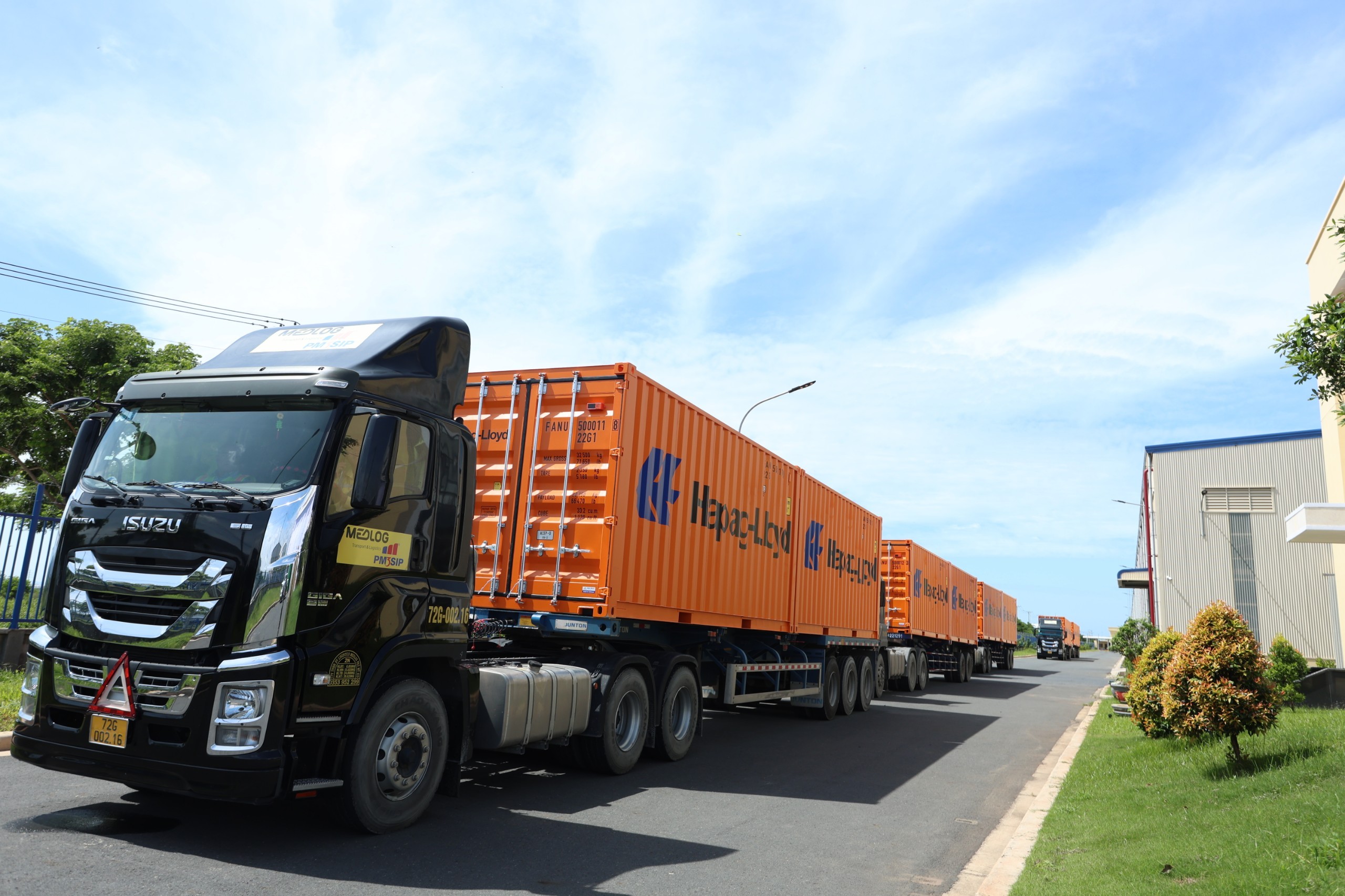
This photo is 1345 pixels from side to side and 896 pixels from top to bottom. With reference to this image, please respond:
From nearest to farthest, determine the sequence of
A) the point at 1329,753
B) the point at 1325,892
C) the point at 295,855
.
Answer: the point at 1325,892 < the point at 295,855 < the point at 1329,753

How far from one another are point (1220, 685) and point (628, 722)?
5.26 m

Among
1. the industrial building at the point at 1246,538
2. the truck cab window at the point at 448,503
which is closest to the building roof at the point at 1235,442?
the industrial building at the point at 1246,538

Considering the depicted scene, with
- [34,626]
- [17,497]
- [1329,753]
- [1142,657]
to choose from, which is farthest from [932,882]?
[17,497]

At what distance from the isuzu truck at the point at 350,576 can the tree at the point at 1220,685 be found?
473 cm

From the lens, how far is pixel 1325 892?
15.1ft

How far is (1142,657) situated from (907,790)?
3.93m

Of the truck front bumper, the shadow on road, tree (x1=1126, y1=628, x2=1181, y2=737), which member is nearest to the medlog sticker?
the truck front bumper

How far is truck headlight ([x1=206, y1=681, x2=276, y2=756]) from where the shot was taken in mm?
4871

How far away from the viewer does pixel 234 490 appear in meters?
5.29

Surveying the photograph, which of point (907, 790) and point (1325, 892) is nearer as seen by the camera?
point (1325, 892)

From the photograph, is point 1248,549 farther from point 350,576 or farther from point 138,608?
point 138,608

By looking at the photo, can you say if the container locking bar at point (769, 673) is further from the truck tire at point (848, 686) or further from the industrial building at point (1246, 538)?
the industrial building at point (1246, 538)

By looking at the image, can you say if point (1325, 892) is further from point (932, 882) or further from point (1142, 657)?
point (1142, 657)

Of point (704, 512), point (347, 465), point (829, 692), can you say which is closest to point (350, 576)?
point (347, 465)
